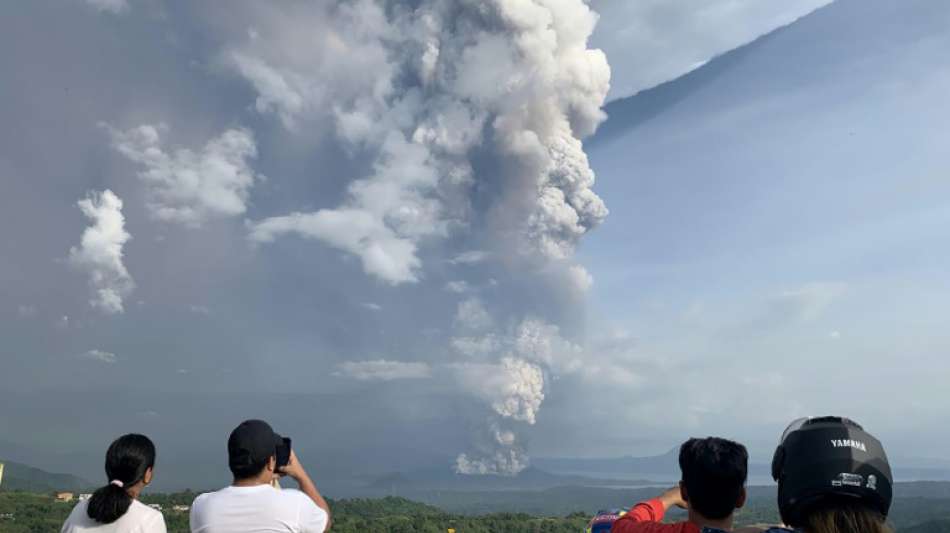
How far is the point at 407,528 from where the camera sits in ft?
367

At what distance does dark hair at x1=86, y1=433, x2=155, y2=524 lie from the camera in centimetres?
482

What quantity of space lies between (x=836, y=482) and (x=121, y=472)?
465cm

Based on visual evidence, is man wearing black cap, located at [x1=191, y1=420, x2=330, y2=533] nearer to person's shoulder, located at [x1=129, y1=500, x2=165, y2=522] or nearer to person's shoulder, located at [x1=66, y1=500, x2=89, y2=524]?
person's shoulder, located at [x1=129, y1=500, x2=165, y2=522]

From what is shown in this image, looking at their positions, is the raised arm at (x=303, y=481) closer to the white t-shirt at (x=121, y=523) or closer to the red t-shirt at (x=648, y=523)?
the white t-shirt at (x=121, y=523)

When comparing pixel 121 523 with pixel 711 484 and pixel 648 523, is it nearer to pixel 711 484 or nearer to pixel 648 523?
pixel 648 523

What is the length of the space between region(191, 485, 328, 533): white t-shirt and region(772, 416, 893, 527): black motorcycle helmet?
2.99 m

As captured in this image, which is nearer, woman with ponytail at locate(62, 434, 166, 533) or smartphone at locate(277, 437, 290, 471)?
smartphone at locate(277, 437, 290, 471)

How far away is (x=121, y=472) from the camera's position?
16.5 feet

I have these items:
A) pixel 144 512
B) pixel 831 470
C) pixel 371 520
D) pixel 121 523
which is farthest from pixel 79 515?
pixel 371 520

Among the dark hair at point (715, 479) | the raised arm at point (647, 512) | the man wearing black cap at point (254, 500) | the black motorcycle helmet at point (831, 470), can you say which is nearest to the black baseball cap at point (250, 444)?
the man wearing black cap at point (254, 500)

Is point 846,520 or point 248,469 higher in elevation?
point 248,469

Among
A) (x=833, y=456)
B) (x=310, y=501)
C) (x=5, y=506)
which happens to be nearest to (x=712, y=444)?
(x=833, y=456)

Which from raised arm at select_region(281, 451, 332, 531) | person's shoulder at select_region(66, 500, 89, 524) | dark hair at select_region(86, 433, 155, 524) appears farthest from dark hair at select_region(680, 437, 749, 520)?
person's shoulder at select_region(66, 500, 89, 524)

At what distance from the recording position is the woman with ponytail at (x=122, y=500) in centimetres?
484
